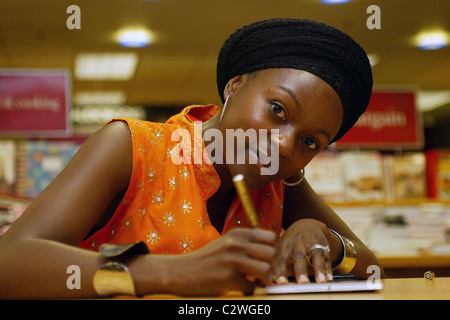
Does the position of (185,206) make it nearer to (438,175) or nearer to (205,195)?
(205,195)

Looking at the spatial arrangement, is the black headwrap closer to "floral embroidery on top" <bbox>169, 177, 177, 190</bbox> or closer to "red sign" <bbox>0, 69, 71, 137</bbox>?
"floral embroidery on top" <bbox>169, 177, 177, 190</bbox>

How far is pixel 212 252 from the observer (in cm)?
82

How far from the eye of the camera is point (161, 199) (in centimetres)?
120

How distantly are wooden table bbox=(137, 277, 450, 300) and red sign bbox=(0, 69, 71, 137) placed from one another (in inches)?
173

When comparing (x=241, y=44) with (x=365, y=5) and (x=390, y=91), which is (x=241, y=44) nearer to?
(x=365, y=5)

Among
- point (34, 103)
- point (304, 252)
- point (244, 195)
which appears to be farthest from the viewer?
point (34, 103)

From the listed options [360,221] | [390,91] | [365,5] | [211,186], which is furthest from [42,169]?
[211,186]

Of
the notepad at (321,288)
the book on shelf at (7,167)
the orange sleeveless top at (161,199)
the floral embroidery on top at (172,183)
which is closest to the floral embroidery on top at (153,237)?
the orange sleeveless top at (161,199)

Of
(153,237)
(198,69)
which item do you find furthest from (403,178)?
(153,237)

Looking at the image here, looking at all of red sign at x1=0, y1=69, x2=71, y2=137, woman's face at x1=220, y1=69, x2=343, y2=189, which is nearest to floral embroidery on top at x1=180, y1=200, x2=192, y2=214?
woman's face at x1=220, y1=69, x2=343, y2=189

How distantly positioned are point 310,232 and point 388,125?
4.85 meters

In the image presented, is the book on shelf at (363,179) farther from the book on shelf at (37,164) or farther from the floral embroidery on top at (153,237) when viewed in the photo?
the floral embroidery on top at (153,237)

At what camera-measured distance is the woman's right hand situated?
0.81m
